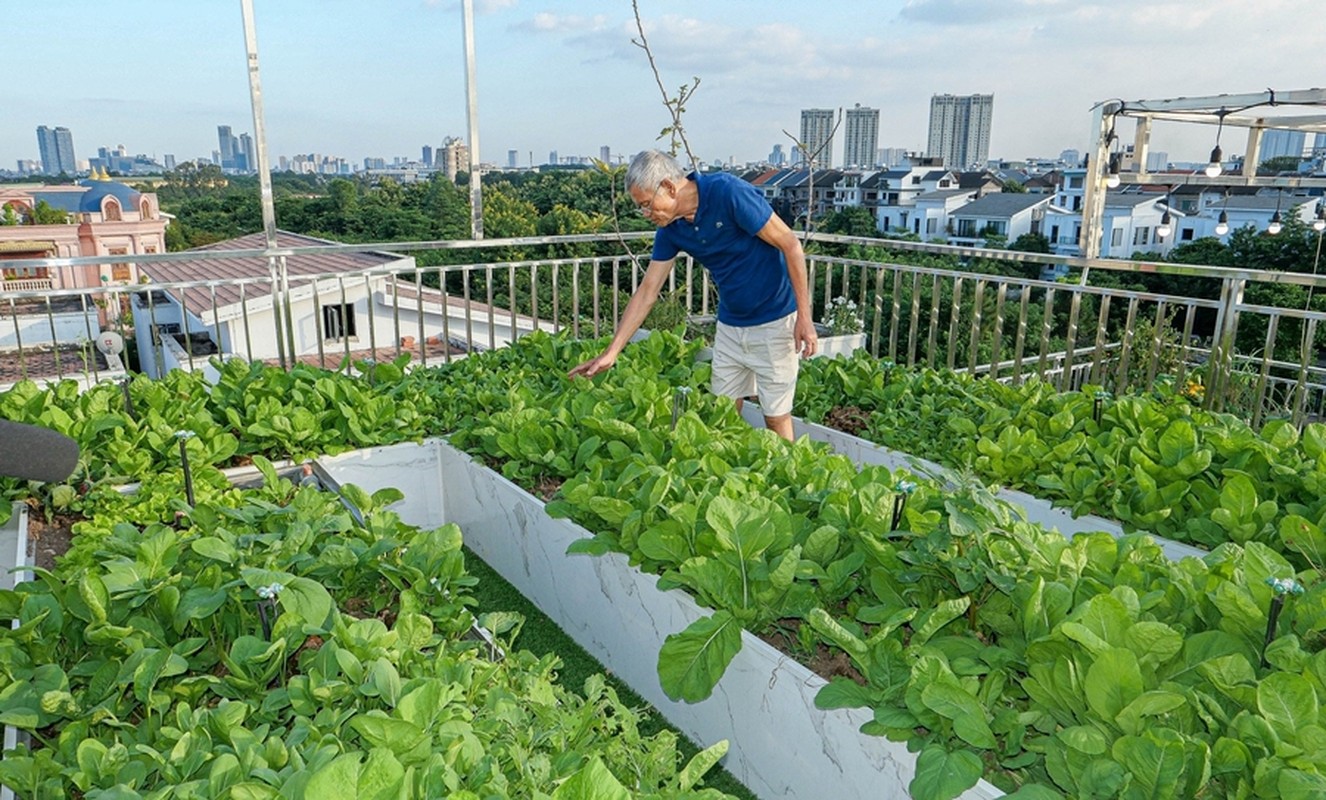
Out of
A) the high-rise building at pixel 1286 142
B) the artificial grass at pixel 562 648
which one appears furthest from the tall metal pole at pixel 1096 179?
the high-rise building at pixel 1286 142

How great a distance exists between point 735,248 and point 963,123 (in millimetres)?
68846

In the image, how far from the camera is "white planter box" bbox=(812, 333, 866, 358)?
5.21m

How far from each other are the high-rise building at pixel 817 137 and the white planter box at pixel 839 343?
120 cm

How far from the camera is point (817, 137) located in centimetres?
586

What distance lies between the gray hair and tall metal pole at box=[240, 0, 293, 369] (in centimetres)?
224

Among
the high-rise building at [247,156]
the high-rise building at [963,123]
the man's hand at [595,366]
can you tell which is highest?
the high-rise building at [963,123]

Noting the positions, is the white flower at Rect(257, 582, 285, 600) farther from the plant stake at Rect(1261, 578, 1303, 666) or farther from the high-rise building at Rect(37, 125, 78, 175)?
the high-rise building at Rect(37, 125, 78, 175)

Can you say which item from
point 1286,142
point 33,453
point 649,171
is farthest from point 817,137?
point 1286,142

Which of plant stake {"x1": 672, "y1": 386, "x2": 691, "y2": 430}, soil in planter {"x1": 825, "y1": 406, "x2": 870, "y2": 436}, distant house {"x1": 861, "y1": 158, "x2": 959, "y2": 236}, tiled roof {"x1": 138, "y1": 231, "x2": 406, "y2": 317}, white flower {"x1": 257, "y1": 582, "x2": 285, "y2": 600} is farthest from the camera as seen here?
distant house {"x1": 861, "y1": 158, "x2": 959, "y2": 236}

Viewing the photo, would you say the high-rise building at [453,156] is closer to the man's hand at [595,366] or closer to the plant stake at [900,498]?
the man's hand at [595,366]

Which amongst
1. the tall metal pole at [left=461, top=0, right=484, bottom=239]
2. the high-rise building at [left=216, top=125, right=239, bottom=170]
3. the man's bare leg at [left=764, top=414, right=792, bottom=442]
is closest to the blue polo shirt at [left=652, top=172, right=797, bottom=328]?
the man's bare leg at [left=764, top=414, right=792, bottom=442]

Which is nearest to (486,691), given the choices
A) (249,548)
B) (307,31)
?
(249,548)

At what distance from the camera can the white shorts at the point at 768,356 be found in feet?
11.2

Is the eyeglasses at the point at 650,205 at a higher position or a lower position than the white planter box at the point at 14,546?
higher
